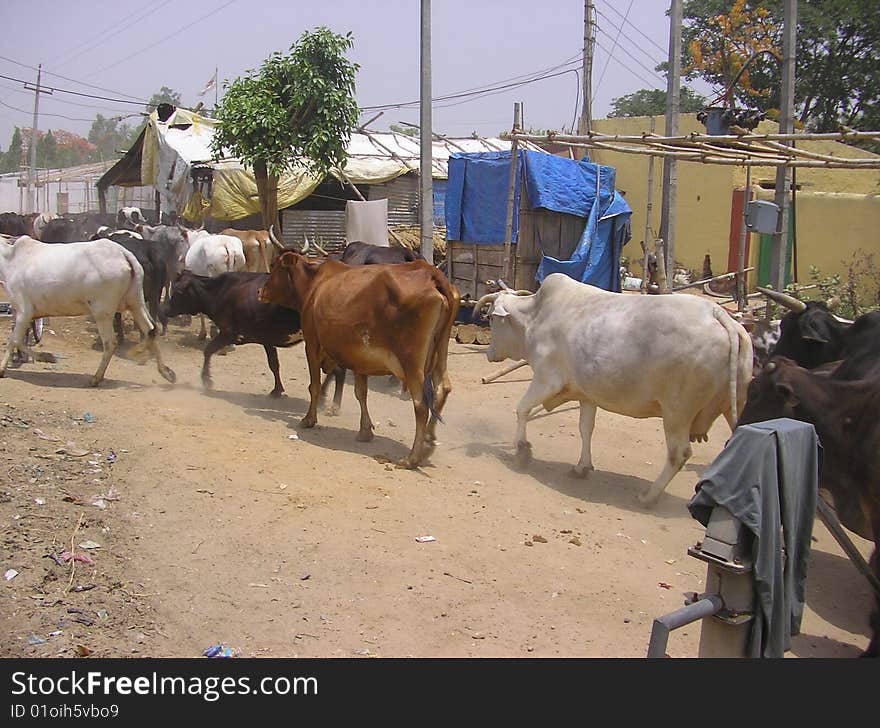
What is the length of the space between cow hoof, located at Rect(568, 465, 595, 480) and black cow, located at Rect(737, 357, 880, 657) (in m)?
2.64

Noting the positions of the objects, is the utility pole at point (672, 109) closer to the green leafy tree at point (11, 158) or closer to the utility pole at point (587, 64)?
the utility pole at point (587, 64)

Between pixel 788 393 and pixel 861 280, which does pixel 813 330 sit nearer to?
pixel 788 393

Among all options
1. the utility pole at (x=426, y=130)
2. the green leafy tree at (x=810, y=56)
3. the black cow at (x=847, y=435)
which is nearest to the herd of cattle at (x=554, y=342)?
the black cow at (x=847, y=435)

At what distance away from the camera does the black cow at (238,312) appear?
9336 mm

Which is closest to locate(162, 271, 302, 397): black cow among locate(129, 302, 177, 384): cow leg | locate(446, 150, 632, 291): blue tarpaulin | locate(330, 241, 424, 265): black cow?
locate(129, 302, 177, 384): cow leg

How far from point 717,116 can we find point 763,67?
18.8 metres

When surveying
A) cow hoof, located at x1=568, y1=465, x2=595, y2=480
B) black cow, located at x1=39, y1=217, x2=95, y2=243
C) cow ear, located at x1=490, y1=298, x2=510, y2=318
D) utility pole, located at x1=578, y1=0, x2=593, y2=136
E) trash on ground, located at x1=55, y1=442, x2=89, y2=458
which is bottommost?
cow hoof, located at x1=568, y1=465, x2=595, y2=480

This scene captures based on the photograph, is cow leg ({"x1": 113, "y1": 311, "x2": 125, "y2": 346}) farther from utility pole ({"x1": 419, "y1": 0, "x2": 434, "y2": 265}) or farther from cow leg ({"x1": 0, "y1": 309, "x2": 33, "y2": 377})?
utility pole ({"x1": 419, "y1": 0, "x2": 434, "y2": 265})

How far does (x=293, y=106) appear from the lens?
1409 cm

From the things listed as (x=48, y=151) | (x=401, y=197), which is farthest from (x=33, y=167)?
(x=48, y=151)

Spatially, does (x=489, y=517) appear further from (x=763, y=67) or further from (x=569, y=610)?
(x=763, y=67)

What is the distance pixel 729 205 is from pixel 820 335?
16631 millimetres

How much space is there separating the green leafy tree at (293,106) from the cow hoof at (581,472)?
826cm

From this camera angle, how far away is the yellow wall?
19.2m
